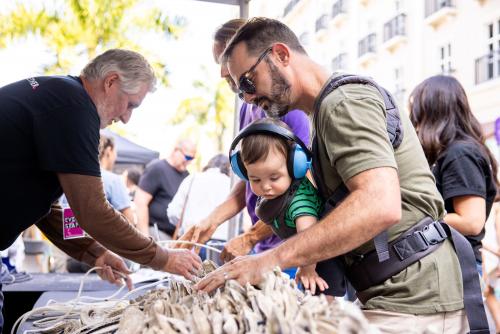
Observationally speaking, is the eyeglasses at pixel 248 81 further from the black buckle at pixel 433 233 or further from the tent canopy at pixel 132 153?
the tent canopy at pixel 132 153

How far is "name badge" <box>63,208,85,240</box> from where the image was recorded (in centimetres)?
258

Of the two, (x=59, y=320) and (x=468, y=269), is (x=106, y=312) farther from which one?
(x=468, y=269)

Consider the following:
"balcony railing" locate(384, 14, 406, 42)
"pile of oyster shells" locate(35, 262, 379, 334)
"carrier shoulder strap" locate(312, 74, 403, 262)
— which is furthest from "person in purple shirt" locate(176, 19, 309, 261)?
"balcony railing" locate(384, 14, 406, 42)

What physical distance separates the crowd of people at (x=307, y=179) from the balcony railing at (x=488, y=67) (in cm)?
1617

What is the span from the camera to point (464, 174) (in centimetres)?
264

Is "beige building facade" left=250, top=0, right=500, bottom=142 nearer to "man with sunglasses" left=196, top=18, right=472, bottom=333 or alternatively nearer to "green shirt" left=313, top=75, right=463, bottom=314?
"man with sunglasses" left=196, top=18, right=472, bottom=333

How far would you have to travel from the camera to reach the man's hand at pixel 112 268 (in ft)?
8.43

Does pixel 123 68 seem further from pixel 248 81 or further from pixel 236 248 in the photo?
pixel 236 248

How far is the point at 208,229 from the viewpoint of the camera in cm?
284

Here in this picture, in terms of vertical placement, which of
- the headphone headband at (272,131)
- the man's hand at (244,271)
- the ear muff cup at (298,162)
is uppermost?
the headphone headband at (272,131)

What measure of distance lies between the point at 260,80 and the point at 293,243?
640 mm

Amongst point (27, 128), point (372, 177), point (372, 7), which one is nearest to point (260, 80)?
point (372, 177)

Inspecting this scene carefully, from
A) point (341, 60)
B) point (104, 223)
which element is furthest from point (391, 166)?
point (341, 60)

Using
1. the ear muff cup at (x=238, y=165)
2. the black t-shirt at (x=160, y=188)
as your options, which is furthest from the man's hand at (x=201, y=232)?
the black t-shirt at (x=160, y=188)
